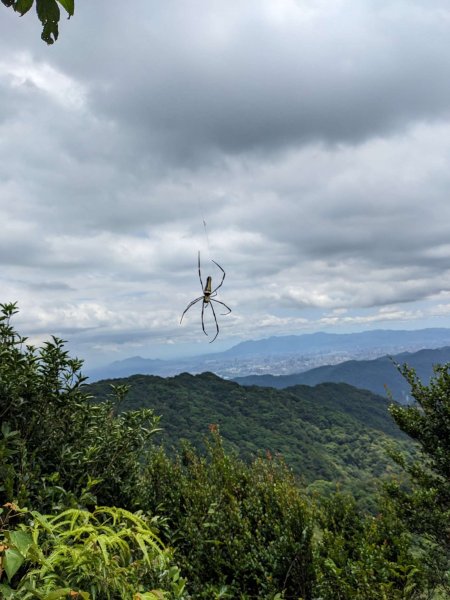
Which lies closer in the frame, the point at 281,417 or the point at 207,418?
the point at 207,418

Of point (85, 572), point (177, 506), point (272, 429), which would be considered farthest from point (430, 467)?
point (272, 429)

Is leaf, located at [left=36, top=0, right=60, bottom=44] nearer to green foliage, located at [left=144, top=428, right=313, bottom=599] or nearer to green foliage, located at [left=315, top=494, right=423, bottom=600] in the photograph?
green foliage, located at [left=144, top=428, right=313, bottom=599]

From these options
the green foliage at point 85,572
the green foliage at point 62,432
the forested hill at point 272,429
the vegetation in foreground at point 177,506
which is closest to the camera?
the green foliage at point 85,572

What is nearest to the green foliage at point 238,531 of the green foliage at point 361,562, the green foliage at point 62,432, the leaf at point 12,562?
the green foliage at point 361,562

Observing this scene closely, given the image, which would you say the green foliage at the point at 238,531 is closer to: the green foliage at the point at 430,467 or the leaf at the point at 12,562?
the leaf at the point at 12,562

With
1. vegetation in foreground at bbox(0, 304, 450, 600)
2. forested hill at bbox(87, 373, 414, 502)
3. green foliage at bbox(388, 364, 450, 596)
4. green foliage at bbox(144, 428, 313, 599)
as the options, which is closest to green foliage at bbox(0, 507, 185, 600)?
vegetation in foreground at bbox(0, 304, 450, 600)

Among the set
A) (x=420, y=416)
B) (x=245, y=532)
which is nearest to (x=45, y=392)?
(x=245, y=532)

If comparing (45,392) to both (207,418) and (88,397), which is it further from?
(207,418)
